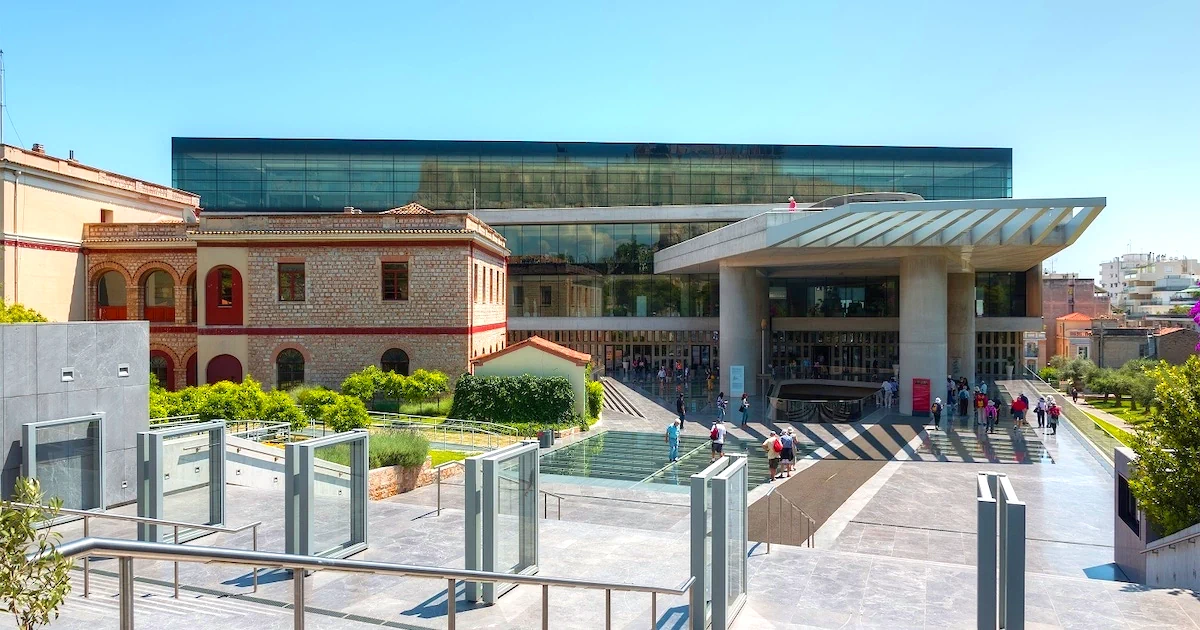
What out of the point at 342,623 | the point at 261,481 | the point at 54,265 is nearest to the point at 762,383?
the point at 261,481

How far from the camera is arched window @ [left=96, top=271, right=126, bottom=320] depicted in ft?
112

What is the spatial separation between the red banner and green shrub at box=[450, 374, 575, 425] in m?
13.5

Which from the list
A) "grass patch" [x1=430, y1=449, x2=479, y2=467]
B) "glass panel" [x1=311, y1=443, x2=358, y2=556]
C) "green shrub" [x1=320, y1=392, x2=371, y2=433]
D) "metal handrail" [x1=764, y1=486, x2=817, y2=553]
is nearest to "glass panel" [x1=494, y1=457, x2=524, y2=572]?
"glass panel" [x1=311, y1=443, x2=358, y2=556]

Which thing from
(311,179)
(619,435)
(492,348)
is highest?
(311,179)

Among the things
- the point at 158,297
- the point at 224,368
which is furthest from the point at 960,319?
the point at 158,297

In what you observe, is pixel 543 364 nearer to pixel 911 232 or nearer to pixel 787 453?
pixel 787 453

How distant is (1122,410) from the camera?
38.8 m

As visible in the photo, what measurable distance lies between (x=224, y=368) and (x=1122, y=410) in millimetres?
39540

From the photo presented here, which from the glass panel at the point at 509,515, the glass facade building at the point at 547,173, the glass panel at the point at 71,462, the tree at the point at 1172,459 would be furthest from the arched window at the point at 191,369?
the tree at the point at 1172,459

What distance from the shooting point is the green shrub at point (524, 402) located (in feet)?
92.8

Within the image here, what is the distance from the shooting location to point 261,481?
16938 millimetres

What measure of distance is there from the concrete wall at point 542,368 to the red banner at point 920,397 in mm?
12931

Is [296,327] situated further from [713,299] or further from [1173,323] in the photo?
[1173,323]

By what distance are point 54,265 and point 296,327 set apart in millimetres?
10117
